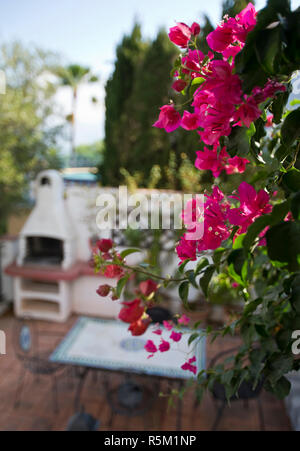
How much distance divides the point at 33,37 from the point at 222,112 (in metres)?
6.28

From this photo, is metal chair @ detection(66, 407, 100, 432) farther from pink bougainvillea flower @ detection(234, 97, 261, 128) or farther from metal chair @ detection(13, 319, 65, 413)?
pink bougainvillea flower @ detection(234, 97, 261, 128)

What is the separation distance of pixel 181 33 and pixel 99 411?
3.31 meters

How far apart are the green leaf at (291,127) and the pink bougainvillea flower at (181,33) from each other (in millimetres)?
231

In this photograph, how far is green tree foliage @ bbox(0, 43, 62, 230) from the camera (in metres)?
4.86

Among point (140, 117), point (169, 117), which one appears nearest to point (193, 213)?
point (169, 117)

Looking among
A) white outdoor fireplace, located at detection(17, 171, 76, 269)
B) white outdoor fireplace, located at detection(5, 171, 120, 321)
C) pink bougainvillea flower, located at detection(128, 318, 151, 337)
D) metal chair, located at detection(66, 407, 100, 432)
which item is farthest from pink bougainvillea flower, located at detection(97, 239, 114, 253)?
white outdoor fireplace, located at detection(17, 171, 76, 269)

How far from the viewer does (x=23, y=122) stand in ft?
16.9

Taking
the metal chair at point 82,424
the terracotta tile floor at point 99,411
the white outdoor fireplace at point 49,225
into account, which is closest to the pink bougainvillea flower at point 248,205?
the metal chair at point 82,424

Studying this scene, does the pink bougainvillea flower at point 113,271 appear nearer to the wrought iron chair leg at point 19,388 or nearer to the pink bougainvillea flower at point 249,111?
the pink bougainvillea flower at point 249,111

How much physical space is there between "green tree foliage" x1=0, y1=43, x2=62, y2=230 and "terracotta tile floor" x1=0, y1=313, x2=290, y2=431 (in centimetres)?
260

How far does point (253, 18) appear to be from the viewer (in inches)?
20.2

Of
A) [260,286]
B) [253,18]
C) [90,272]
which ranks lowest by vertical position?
[90,272]

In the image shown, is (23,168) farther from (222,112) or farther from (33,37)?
(222,112)
